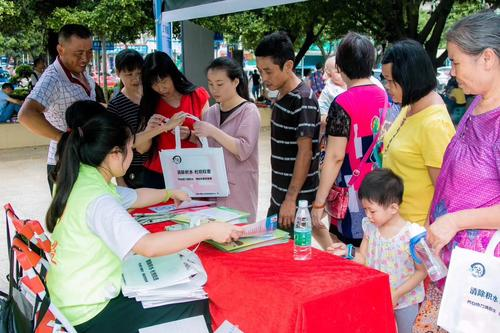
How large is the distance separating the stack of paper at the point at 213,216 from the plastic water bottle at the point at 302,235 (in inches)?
15.6

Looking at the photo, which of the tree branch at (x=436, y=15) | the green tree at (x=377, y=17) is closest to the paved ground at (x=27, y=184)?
the green tree at (x=377, y=17)

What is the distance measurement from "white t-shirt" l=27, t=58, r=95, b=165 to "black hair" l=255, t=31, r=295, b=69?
125 cm

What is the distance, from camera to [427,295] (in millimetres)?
1926

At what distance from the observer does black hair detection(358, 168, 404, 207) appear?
202cm

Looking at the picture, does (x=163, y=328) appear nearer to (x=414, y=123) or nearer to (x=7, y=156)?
(x=414, y=123)

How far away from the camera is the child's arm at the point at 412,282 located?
2000mm

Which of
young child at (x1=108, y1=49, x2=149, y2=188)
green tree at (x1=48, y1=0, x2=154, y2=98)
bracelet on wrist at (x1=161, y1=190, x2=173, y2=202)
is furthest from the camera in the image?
green tree at (x1=48, y1=0, x2=154, y2=98)

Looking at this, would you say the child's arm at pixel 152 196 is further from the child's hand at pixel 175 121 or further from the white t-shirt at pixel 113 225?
the white t-shirt at pixel 113 225

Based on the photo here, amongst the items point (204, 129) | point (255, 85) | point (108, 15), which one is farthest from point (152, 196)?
point (255, 85)

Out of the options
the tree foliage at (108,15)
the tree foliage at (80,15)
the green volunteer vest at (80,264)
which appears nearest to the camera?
→ the green volunteer vest at (80,264)

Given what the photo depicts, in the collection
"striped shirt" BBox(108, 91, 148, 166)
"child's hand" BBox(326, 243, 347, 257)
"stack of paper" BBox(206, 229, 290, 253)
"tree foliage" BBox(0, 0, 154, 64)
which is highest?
"tree foliage" BBox(0, 0, 154, 64)

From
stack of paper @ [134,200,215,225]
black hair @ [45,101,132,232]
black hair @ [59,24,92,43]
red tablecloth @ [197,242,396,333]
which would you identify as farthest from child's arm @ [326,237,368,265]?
black hair @ [59,24,92,43]

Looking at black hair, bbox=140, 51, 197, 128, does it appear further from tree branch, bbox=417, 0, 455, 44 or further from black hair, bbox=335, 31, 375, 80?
tree branch, bbox=417, 0, 455, 44

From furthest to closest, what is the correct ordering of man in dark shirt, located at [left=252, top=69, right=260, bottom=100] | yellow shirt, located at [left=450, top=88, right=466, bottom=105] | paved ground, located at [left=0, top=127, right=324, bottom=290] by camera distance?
man in dark shirt, located at [left=252, top=69, right=260, bottom=100], yellow shirt, located at [left=450, top=88, right=466, bottom=105], paved ground, located at [left=0, top=127, right=324, bottom=290]
